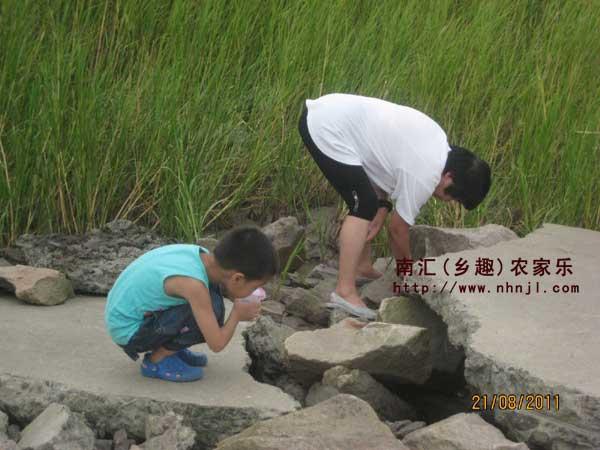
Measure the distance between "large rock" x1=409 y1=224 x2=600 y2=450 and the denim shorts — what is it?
30.8 inches

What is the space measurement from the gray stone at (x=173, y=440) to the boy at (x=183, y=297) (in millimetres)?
285

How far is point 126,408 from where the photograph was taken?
2.99 m

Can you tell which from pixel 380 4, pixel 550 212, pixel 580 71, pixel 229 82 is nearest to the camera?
pixel 550 212

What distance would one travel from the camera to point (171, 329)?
3066mm

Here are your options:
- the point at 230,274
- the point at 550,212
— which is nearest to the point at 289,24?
the point at 550,212

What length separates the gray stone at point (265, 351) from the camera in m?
3.53

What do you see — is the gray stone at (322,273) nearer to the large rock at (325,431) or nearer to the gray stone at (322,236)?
the gray stone at (322,236)

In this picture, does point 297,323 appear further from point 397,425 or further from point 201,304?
point 201,304

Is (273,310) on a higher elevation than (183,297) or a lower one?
lower

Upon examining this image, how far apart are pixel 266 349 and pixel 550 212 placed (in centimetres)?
199

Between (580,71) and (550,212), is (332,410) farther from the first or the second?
(580,71)

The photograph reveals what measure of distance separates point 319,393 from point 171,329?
1.85 ft

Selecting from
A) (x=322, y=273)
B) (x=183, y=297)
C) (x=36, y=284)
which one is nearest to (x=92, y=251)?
(x=36, y=284)

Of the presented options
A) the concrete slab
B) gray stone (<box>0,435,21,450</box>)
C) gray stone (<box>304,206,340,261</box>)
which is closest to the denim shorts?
the concrete slab
